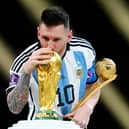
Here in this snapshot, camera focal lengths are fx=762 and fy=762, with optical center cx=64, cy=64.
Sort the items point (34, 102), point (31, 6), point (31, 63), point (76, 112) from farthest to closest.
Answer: point (31, 6), point (34, 102), point (76, 112), point (31, 63)

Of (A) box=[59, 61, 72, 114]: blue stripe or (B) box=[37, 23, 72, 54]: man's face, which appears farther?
(A) box=[59, 61, 72, 114]: blue stripe

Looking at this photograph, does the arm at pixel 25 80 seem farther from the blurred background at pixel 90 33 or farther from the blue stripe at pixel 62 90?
the blurred background at pixel 90 33

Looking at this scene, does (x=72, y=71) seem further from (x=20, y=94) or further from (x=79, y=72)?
(x=20, y=94)

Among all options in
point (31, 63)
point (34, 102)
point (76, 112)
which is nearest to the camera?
point (31, 63)

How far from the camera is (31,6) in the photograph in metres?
3.11

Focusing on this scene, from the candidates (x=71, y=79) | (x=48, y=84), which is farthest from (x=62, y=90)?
(x=48, y=84)

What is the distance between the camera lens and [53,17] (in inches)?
70.4

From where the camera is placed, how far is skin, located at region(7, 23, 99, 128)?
1667mm

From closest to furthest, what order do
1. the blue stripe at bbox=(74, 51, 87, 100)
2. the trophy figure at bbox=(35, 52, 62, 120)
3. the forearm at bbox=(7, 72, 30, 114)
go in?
the trophy figure at bbox=(35, 52, 62, 120) < the forearm at bbox=(7, 72, 30, 114) < the blue stripe at bbox=(74, 51, 87, 100)

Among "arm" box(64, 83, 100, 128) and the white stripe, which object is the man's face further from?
the white stripe

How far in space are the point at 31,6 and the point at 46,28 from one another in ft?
4.44

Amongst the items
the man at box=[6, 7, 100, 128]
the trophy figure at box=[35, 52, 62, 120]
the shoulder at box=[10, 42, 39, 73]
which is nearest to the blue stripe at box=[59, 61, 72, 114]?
the man at box=[6, 7, 100, 128]

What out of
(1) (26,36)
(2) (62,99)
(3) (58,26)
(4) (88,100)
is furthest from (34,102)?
(1) (26,36)

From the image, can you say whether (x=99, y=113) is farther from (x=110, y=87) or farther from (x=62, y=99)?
(x=62, y=99)
